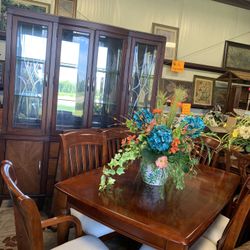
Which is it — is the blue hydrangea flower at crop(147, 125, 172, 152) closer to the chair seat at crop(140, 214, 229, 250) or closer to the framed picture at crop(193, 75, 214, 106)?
the chair seat at crop(140, 214, 229, 250)

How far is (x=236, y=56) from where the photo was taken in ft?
13.1

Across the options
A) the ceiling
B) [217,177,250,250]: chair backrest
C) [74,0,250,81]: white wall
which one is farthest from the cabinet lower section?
the ceiling

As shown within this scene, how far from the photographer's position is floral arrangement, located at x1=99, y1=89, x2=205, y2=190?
1.34 metres

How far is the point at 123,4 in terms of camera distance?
131 inches

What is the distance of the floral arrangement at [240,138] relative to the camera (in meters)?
2.17

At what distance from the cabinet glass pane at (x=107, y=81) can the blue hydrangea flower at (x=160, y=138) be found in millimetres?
1483

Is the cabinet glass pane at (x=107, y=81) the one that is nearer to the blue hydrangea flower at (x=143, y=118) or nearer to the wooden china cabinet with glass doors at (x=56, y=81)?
the wooden china cabinet with glass doors at (x=56, y=81)

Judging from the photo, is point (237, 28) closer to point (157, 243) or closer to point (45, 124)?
point (45, 124)

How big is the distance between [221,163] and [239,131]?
1.37ft

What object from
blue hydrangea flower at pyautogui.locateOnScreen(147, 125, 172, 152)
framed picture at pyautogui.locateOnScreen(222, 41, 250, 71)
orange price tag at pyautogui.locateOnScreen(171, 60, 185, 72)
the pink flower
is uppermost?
framed picture at pyautogui.locateOnScreen(222, 41, 250, 71)

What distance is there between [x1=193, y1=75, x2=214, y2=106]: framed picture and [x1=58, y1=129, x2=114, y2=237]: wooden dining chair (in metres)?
2.20

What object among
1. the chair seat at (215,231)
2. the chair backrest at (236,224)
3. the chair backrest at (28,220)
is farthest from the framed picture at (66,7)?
the chair backrest at (236,224)

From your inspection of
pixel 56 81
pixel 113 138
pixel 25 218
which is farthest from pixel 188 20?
pixel 25 218

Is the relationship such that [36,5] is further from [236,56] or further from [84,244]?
[236,56]
